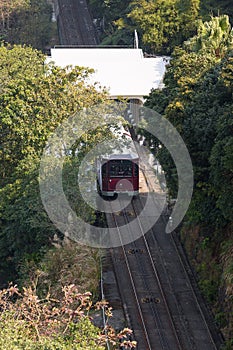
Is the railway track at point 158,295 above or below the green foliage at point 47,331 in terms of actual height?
below

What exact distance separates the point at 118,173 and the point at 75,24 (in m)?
48.5

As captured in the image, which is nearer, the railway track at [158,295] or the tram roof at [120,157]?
the railway track at [158,295]

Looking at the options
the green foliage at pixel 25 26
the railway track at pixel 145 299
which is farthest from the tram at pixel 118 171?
the green foliage at pixel 25 26

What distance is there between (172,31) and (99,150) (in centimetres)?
3326

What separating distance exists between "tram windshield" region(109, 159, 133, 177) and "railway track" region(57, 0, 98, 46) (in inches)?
1679

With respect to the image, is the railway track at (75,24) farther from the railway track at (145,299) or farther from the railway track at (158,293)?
the railway track at (145,299)

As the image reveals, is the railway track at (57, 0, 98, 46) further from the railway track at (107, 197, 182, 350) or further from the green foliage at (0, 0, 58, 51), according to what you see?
the railway track at (107, 197, 182, 350)

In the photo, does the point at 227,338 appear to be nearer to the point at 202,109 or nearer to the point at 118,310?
the point at 118,310

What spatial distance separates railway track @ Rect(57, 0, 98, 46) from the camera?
78.5 m

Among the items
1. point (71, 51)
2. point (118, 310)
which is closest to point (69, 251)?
point (118, 310)

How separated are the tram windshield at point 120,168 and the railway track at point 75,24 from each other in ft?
140

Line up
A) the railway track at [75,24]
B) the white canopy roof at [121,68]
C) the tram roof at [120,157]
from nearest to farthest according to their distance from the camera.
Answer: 1. the tram roof at [120,157]
2. the white canopy roof at [121,68]
3. the railway track at [75,24]

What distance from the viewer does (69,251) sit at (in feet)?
100

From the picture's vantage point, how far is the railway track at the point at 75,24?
78.5m
